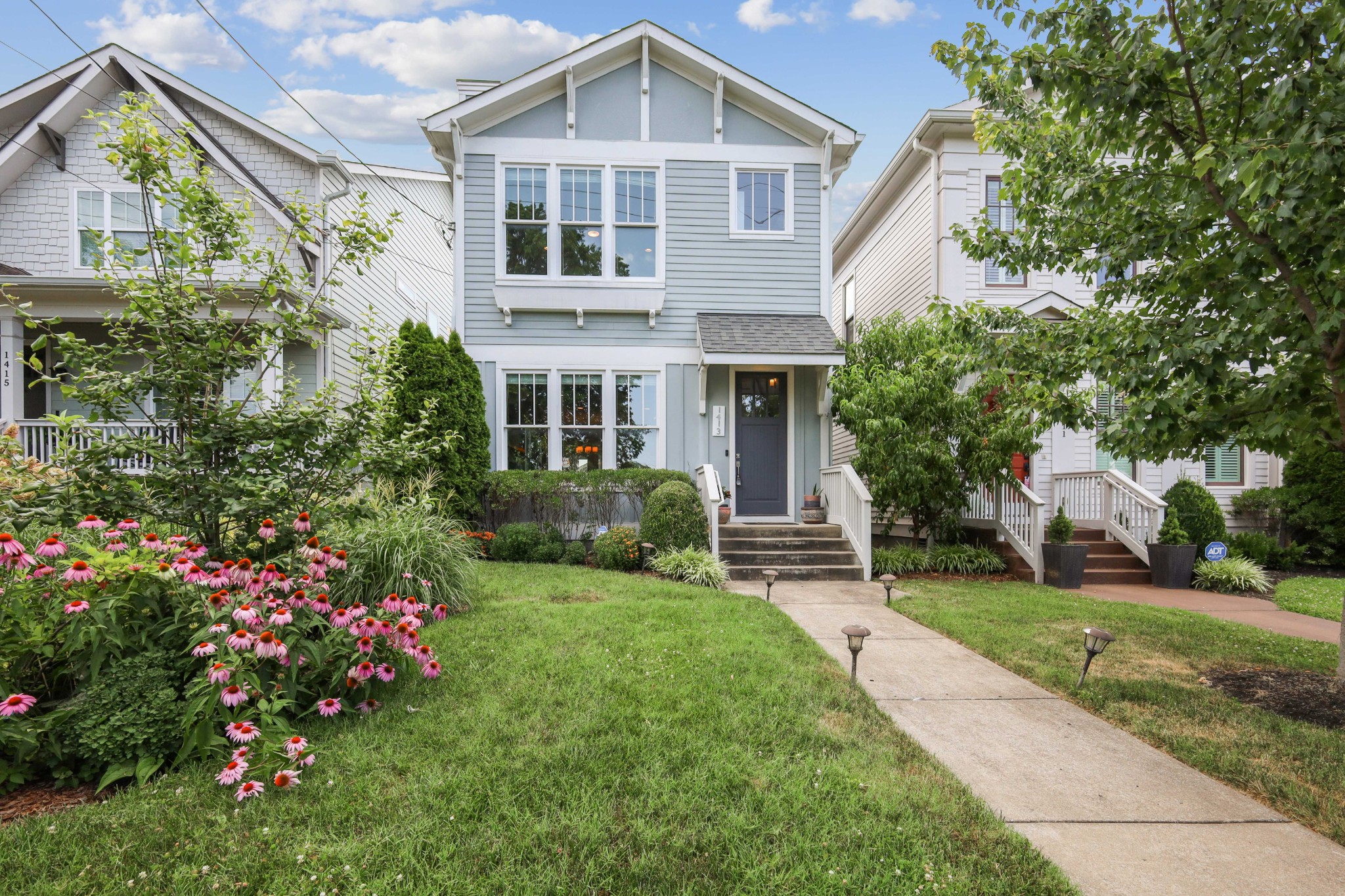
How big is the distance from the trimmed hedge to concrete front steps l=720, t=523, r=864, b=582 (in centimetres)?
49

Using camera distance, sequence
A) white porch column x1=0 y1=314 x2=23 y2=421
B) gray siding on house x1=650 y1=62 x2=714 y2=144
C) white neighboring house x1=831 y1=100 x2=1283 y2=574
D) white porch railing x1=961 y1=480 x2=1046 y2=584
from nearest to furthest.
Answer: white porch railing x1=961 y1=480 x2=1046 y2=584 < white porch column x1=0 y1=314 x2=23 y2=421 < gray siding on house x1=650 y1=62 x2=714 y2=144 < white neighboring house x1=831 y1=100 x2=1283 y2=574

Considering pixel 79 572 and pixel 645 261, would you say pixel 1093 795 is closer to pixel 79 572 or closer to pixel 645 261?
pixel 79 572

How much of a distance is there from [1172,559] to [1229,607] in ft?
4.03

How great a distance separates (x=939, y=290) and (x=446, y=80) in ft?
62.4

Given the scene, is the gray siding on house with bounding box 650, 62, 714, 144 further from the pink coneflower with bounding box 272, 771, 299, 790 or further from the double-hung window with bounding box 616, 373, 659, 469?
the pink coneflower with bounding box 272, 771, 299, 790

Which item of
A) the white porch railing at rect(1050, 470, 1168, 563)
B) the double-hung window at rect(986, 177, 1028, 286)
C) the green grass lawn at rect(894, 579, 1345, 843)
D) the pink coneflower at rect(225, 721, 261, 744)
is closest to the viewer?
the pink coneflower at rect(225, 721, 261, 744)

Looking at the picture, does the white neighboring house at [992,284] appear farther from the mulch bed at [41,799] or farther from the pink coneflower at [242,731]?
the mulch bed at [41,799]

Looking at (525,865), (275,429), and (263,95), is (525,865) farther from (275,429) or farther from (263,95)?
(263,95)

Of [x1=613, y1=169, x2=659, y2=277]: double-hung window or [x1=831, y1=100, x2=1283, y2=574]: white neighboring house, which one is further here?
[x1=831, y1=100, x2=1283, y2=574]: white neighboring house

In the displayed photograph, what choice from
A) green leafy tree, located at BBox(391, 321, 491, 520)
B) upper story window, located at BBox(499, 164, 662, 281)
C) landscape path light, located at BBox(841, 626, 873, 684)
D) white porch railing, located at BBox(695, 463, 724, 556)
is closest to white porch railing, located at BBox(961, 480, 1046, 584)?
white porch railing, located at BBox(695, 463, 724, 556)

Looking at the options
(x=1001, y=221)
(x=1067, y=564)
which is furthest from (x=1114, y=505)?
(x=1001, y=221)

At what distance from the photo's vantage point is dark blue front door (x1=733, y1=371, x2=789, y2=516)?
1074cm

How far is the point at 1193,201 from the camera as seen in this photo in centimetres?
380

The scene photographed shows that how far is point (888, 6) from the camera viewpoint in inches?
529
